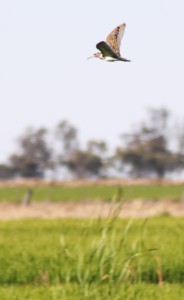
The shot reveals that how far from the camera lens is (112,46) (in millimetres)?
3129

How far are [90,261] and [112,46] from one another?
12.2 ft

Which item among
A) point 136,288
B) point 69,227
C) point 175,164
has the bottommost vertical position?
point 175,164

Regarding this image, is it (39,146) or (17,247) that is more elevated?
(17,247)

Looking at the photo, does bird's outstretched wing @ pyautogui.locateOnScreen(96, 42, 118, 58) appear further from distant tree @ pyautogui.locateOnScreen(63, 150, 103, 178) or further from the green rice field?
distant tree @ pyautogui.locateOnScreen(63, 150, 103, 178)

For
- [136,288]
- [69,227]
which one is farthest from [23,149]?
[136,288]

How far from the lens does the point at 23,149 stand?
77375 millimetres

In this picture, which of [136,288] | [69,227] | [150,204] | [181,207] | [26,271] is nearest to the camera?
[136,288]

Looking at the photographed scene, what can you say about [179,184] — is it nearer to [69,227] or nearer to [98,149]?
[98,149]

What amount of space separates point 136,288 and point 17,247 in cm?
635

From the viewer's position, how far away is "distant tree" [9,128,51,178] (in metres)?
74.2

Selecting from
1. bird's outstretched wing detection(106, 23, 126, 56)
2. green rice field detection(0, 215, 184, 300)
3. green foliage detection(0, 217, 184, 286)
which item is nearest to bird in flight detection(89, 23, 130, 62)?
bird's outstretched wing detection(106, 23, 126, 56)

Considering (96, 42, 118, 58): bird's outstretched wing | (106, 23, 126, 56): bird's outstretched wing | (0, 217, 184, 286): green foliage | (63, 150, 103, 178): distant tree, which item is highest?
(106, 23, 126, 56): bird's outstretched wing

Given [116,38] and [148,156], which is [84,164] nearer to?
[148,156]

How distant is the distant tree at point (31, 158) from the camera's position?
74188mm
